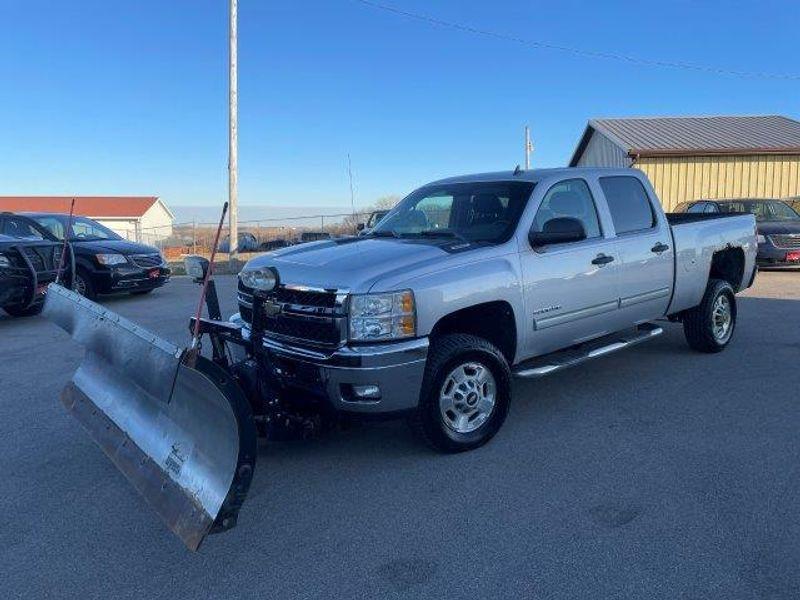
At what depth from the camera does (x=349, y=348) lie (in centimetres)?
391

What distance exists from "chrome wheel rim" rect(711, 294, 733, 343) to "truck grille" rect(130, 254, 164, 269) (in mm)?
9726

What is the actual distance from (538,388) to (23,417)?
14.0 feet

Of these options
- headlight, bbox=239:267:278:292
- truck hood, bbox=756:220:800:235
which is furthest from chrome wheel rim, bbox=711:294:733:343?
truck hood, bbox=756:220:800:235

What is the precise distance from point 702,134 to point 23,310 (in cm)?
2456

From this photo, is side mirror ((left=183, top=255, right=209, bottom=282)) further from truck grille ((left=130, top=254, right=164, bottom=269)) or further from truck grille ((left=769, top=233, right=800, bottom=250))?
truck grille ((left=769, top=233, right=800, bottom=250))

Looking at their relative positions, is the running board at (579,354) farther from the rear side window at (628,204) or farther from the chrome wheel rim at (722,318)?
the chrome wheel rim at (722,318)

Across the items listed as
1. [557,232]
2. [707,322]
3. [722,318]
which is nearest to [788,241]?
[722,318]

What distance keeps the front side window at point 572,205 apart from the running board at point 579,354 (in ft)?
3.04

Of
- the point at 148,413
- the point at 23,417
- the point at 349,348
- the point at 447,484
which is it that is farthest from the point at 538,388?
the point at 23,417

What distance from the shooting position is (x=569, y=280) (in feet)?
16.5

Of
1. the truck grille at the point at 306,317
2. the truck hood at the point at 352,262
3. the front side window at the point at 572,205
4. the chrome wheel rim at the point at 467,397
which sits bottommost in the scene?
the chrome wheel rim at the point at 467,397

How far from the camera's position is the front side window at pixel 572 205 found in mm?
5182

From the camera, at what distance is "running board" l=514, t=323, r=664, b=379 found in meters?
4.75

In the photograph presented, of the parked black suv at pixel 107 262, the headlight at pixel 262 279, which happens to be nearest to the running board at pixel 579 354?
the headlight at pixel 262 279
